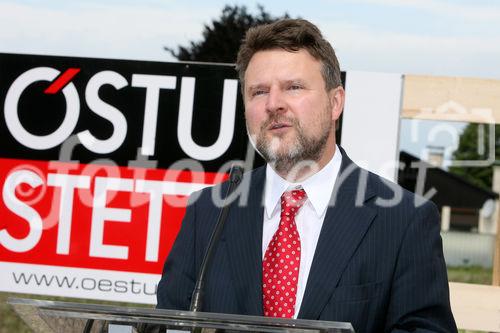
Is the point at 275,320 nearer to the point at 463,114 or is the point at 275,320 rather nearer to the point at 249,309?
the point at 249,309

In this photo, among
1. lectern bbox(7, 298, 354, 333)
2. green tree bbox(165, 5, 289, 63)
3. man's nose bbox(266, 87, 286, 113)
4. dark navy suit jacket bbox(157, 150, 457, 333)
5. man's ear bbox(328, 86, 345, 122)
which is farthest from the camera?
green tree bbox(165, 5, 289, 63)

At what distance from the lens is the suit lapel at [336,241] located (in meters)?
2.16

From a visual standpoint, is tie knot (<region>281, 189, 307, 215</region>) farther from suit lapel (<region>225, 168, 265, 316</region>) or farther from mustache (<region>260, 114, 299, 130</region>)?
mustache (<region>260, 114, 299, 130</region>)

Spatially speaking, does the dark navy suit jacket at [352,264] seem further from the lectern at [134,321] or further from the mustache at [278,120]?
the lectern at [134,321]

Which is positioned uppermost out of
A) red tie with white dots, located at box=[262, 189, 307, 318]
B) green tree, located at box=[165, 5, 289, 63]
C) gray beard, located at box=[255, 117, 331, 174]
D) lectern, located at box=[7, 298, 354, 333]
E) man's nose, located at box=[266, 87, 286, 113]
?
green tree, located at box=[165, 5, 289, 63]

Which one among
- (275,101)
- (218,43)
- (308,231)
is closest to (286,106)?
(275,101)

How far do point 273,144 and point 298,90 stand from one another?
0.17 m

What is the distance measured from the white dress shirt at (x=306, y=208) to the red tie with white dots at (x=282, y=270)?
0.09ft

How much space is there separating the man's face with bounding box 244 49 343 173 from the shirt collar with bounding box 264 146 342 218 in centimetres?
7

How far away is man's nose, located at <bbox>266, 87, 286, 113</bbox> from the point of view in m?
2.26

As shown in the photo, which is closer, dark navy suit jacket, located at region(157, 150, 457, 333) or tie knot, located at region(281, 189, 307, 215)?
dark navy suit jacket, located at region(157, 150, 457, 333)

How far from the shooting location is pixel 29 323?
162cm

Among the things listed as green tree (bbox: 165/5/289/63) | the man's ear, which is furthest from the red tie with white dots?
green tree (bbox: 165/5/289/63)

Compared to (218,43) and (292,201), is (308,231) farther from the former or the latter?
(218,43)
